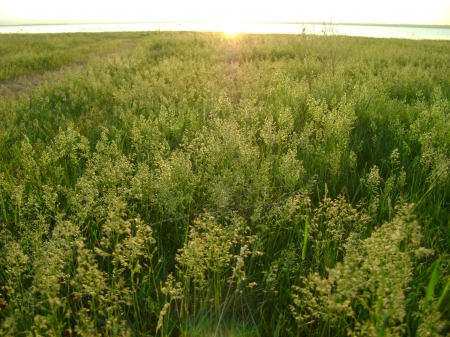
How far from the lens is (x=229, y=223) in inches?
96.0

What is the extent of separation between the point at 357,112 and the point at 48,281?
3885 mm

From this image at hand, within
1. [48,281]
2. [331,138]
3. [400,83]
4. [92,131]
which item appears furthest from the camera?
[400,83]

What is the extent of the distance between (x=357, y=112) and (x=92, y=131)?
3.12 metres

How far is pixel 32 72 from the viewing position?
9.99 meters

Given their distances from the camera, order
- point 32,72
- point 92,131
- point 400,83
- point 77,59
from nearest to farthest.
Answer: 1. point 92,131
2. point 400,83
3. point 32,72
4. point 77,59

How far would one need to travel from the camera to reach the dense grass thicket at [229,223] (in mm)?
1475

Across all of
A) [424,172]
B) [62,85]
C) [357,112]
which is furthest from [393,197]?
[62,85]

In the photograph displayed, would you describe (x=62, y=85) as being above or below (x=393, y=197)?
above

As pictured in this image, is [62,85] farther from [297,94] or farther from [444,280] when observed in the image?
[444,280]

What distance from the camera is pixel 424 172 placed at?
296 cm

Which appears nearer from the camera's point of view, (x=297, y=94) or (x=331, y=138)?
(x=331, y=138)

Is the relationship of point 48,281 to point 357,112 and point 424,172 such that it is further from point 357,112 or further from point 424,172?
point 357,112

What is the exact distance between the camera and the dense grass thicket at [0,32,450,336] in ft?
4.84

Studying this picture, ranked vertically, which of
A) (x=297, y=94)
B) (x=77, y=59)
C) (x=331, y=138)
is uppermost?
(x=77, y=59)
